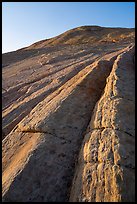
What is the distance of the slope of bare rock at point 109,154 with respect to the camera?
7223 mm

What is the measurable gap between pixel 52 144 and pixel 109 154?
260 centimetres

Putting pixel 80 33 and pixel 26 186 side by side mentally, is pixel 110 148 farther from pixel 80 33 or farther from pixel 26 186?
pixel 80 33

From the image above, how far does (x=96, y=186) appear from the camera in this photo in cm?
754

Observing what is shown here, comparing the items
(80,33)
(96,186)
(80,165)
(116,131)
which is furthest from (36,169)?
(80,33)

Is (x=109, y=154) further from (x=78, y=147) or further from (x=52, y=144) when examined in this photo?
(x=52, y=144)

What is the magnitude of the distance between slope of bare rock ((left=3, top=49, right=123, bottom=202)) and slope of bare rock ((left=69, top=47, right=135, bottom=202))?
53cm

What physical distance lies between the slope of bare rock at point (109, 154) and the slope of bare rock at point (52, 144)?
529mm

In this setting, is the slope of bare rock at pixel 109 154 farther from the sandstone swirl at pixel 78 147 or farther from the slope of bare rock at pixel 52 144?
the slope of bare rock at pixel 52 144

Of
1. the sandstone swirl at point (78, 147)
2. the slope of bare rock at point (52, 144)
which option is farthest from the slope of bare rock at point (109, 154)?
the slope of bare rock at point (52, 144)

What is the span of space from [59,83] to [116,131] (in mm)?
9084

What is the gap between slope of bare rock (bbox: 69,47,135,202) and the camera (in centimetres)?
722

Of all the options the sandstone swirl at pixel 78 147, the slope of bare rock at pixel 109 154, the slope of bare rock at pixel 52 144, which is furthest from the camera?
the slope of bare rock at pixel 52 144

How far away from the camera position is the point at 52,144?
988cm

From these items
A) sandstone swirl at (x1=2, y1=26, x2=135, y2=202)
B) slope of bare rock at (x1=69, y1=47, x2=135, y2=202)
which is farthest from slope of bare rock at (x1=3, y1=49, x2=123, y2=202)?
slope of bare rock at (x1=69, y1=47, x2=135, y2=202)
